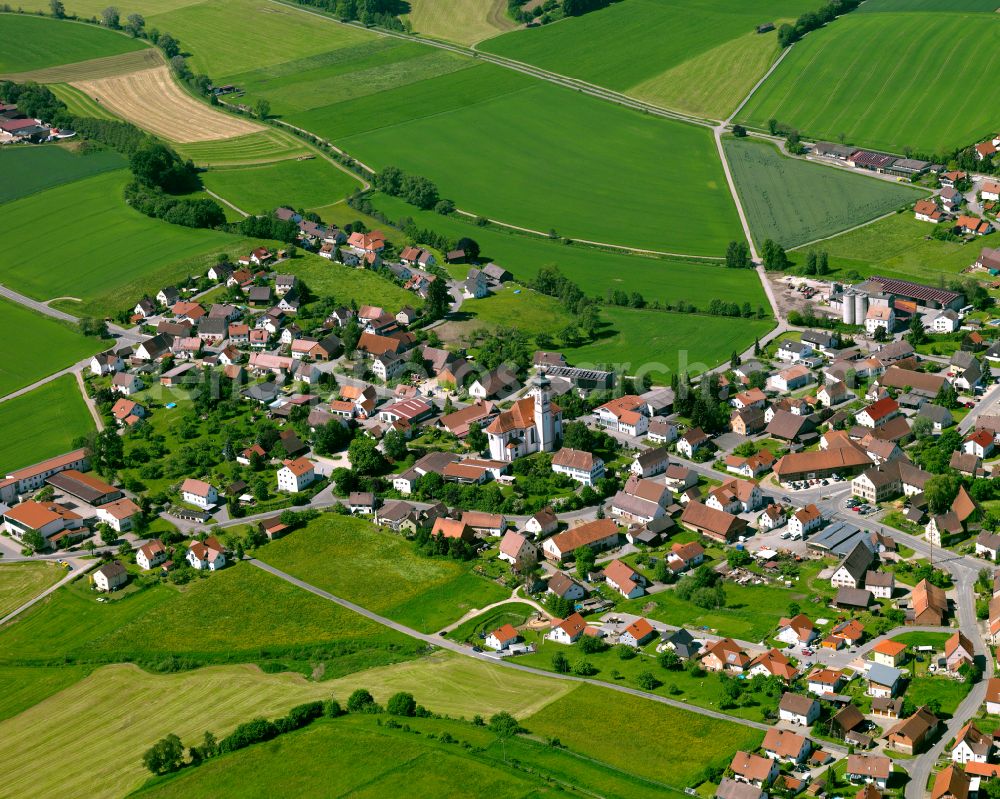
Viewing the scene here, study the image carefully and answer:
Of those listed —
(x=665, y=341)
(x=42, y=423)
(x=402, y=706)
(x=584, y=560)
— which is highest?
(x=665, y=341)

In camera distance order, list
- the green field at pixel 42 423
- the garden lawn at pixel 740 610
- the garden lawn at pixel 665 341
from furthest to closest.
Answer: the garden lawn at pixel 665 341 < the green field at pixel 42 423 < the garden lawn at pixel 740 610

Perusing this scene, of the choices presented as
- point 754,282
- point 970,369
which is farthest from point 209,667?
point 754,282

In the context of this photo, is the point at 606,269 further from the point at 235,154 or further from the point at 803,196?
the point at 235,154

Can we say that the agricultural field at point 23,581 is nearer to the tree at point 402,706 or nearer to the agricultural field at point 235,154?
the tree at point 402,706

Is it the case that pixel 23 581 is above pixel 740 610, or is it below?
below

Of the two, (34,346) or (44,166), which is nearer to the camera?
(34,346)

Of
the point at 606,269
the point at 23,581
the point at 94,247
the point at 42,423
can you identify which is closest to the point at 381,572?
the point at 23,581

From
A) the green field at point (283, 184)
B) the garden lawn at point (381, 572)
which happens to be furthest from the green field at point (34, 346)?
the garden lawn at point (381, 572)
